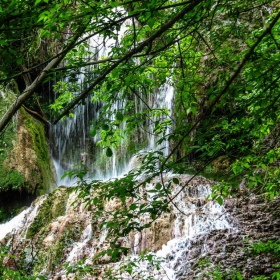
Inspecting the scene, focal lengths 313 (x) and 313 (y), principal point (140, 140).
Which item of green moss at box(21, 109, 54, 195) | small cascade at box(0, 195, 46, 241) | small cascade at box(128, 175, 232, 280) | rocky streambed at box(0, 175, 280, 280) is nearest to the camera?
rocky streambed at box(0, 175, 280, 280)

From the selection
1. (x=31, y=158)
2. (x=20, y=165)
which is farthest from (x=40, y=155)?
(x=20, y=165)

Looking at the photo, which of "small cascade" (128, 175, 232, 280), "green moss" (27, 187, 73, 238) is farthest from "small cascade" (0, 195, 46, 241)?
"small cascade" (128, 175, 232, 280)

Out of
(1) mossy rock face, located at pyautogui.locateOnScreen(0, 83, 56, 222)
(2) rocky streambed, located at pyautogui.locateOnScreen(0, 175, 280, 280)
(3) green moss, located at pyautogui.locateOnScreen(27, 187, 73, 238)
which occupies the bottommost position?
(2) rocky streambed, located at pyautogui.locateOnScreen(0, 175, 280, 280)

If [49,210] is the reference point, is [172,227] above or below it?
below

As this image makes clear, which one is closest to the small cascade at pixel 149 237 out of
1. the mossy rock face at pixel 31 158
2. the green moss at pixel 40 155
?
the mossy rock face at pixel 31 158

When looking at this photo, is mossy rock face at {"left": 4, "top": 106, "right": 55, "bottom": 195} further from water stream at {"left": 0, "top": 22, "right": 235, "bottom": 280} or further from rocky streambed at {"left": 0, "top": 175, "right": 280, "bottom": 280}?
rocky streambed at {"left": 0, "top": 175, "right": 280, "bottom": 280}

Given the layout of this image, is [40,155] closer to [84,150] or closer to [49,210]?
[84,150]

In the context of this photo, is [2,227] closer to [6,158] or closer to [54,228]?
[6,158]

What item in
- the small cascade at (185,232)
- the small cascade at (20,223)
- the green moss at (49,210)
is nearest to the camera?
the small cascade at (185,232)

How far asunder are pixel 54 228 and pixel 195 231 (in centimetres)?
342

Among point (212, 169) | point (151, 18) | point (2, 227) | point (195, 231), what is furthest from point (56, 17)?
point (2, 227)

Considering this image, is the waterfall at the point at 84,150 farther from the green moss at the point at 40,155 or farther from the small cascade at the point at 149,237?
the small cascade at the point at 149,237

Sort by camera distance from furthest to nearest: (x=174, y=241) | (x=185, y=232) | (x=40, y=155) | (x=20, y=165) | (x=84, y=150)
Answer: (x=84, y=150) < (x=40, y=155) < (x=20, y=165) < (x=185, y=232) < (x=174, y=241)

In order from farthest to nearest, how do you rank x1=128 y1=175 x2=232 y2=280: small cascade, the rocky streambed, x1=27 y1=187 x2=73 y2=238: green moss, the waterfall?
the waterfall, x1=27 y1=187 x2=73 y2=238: green moss, x1=128 y1=175 x2=232 y2=280: small cascade, the rocky streambed
